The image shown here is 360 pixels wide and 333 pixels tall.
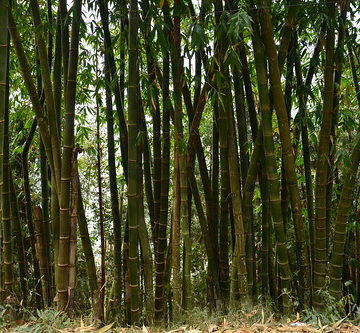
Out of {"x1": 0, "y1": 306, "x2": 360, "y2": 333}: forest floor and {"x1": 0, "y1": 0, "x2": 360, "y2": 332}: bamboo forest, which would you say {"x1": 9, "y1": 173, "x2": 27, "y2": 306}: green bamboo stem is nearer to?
{"x1": 0, "y1": 0, "x2": 360, "y2": 332}: bamboo forest

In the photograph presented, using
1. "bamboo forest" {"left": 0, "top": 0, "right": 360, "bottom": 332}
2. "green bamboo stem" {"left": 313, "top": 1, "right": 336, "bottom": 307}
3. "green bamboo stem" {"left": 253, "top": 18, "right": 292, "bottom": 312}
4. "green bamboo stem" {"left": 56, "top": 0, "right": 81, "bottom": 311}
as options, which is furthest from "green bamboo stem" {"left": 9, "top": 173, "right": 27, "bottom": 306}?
"green bamboo stem" {"left": 313, "top": 1, "right": 336, "bottom": 307}

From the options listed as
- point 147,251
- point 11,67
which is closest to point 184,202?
point 147,251

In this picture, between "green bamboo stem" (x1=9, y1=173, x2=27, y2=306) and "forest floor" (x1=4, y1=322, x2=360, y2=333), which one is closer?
"forest floor" (x1=4, y1=322, x2=360, y2=333)

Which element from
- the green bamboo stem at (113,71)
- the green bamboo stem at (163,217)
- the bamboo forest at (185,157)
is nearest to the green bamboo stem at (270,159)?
the bamboo forest at (185,157)

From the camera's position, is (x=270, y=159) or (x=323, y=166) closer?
(x=270, y=159)

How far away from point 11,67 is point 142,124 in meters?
1.32

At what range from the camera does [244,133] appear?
10.4ft

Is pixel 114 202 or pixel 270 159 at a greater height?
pixel 270 159

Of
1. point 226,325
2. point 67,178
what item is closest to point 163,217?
point 67,178

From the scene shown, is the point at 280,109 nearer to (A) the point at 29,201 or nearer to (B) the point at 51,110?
(B) the point at 51,110

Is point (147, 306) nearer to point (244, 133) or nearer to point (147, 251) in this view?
point (147, 251)

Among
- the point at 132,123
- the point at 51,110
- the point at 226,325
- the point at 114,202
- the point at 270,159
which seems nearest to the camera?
the point at 226,325

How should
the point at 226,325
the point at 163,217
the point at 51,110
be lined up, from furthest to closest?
the point at 163,217
the point at 51,110
the point at 226,325

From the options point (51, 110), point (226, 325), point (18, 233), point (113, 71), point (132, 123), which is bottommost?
point (226, 325)
